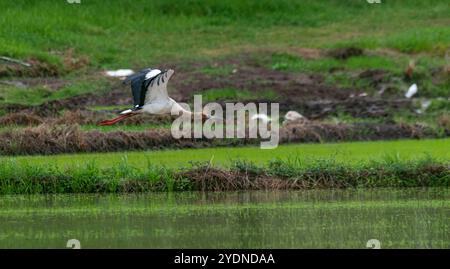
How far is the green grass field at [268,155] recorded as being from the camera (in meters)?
19.5

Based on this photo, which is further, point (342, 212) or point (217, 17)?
point (217, 17)

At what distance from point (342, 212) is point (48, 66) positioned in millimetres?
13614

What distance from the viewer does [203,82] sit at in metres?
27.6

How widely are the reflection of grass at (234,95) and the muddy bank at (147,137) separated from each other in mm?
2932

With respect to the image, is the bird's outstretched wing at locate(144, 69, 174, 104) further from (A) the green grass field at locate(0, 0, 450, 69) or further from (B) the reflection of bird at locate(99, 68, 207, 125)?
(A) the green grass field at locate(0, 0, 450, 69)

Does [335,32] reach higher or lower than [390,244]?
higher

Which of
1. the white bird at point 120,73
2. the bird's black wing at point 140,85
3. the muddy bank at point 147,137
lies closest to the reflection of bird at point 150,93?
the bird's black wing at point 140,85

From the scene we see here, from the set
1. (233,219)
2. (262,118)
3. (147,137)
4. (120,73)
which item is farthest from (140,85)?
(120,73)

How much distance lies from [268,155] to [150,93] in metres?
2.20

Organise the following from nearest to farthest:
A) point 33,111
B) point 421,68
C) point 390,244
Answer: point 390,244, point 33,111, point 421,68

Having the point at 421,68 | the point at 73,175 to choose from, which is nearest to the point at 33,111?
the point at 73,175

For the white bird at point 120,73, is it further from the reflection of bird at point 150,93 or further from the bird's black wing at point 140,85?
the bird's black wing at point 140,85

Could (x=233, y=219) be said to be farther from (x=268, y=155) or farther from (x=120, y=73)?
(x=120, y=73)
